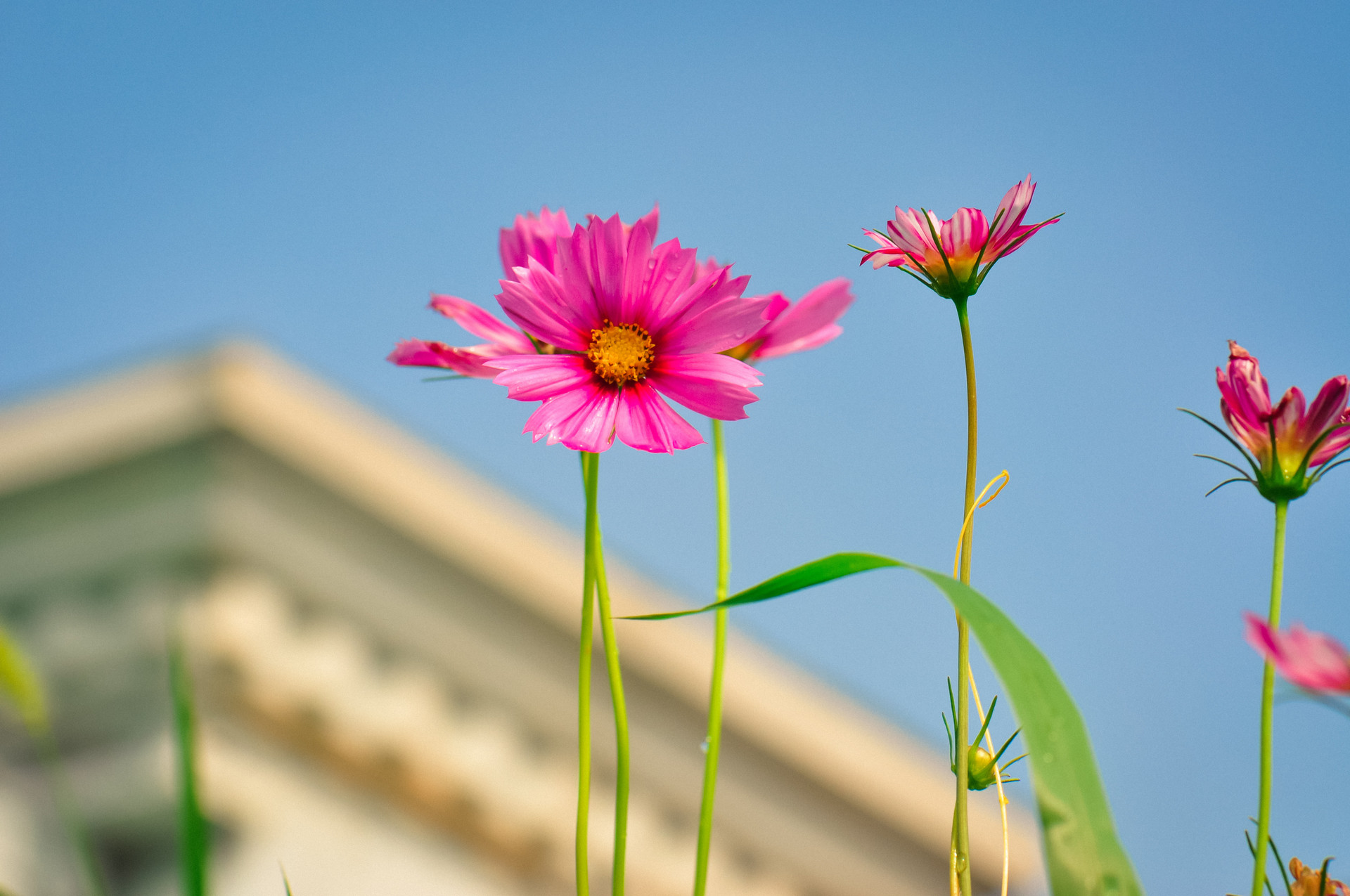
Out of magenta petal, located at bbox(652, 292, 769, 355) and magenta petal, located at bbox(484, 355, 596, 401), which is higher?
magenta petal, located at bbox(652, 292, 769, 355)

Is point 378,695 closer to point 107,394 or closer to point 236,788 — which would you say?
point 236,788

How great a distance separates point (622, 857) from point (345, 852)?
1.22 metres

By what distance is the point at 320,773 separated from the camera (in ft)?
4.23

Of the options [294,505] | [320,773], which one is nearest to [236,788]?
[320,773]

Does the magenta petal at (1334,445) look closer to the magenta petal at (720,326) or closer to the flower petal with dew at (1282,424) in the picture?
the flower petal with dew at (1282,424)

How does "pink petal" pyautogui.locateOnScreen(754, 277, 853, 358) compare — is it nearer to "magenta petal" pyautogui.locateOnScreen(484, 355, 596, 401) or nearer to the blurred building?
"magenta petal" pyautogui.locateOnScreen(484, 355, 596, 401)

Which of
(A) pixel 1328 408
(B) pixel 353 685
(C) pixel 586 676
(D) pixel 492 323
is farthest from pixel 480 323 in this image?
(B) pixel 353 685

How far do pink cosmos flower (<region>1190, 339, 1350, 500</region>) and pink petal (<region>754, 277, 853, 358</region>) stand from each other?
0.36 ft

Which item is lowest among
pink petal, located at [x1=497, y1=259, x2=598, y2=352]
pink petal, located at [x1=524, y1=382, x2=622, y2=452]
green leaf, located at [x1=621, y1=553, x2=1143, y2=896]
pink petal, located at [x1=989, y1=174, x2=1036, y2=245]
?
green leaf, located at [x1=621, y1=553, x2=1143, y2=896]

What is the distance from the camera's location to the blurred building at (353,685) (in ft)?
4.00

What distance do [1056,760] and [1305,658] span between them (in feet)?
0.13

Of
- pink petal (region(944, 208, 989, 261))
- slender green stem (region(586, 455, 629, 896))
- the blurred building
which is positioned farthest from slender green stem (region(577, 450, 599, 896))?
the blurred building

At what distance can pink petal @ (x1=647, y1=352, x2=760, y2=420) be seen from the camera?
22 cm

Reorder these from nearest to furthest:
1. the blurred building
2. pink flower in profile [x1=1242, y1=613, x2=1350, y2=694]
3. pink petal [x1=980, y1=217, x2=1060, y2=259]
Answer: pink flower in profile [x1=1242, y1=613, x2=1350, y2=694]
pink petal [x1=980, y1=217, x2=1060, y2=259]
the blurred building
